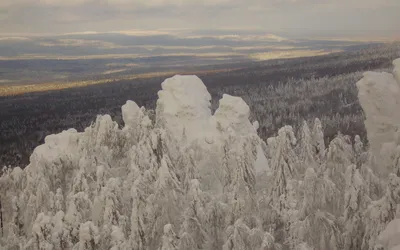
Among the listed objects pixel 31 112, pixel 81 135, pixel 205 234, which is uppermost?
pixel 81 135

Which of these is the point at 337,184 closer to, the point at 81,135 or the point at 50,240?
the point at 50,240

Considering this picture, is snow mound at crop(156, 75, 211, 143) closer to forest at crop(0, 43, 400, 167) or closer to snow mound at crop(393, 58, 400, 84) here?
snow mound at crop(393, 58, 400, 84)

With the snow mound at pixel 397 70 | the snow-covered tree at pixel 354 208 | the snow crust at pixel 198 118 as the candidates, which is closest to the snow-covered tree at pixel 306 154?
the snow crust at pixel 198 118

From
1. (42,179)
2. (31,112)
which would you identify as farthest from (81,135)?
(31,112)

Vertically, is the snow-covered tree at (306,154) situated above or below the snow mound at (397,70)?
Result: below

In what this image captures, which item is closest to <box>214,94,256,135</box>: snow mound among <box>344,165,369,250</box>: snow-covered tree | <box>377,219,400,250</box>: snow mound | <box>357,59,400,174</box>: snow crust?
<box>357,59,400,174</box>: snow crust

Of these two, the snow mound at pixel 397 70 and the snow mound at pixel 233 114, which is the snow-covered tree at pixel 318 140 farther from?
the snow mound at pixel 397 70

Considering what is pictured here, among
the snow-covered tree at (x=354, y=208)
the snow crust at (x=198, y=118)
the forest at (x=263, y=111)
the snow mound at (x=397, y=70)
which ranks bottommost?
the forest at (x=263, y=111)

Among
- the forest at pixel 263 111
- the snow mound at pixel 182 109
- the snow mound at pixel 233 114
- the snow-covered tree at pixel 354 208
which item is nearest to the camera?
the snow-covered tree at pixel 354 208

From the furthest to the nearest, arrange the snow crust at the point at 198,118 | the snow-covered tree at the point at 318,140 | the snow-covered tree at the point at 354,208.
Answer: the snow-covered tree at the point at 318,140
the snow crust at the point at 198,118
the snow-covered tree at the point at 354,208
